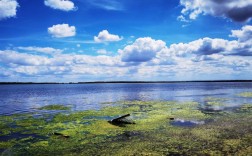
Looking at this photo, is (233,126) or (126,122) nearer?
(233,126)

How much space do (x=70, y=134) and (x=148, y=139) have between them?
10255 mm

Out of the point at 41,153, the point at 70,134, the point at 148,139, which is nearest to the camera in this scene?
the point at 41,153

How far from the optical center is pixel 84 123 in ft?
124

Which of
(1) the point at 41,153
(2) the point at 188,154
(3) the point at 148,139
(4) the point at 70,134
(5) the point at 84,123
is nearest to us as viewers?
(2) the point at 188,154

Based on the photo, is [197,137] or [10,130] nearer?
[197,137]

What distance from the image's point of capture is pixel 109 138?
27609 millimetres

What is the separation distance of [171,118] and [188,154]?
58.9 ft

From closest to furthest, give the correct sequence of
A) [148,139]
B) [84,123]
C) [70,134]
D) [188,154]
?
[188,154] < [148,139] < [70,134] < [84,123]

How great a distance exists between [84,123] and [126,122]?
23.6ft

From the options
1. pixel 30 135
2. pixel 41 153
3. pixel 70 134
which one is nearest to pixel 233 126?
pixel 70 134

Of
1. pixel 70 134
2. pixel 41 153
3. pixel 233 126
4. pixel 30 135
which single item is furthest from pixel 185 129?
pixel 30 135

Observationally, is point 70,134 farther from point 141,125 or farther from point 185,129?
point 185,129

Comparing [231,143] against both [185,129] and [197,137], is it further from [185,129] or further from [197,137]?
[185,129]

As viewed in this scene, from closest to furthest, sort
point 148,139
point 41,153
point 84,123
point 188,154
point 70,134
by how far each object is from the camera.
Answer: point 188,154, point 41,153, point 148,139, point 70,134, point 84,123
